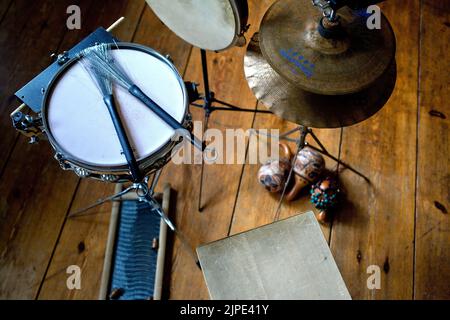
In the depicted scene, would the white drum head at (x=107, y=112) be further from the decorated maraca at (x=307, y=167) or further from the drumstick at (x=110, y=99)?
the decorated maraca at (x=307, y=167)

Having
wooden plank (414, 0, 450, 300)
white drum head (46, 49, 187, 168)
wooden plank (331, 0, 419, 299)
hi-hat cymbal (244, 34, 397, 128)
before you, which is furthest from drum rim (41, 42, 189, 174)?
wooden plank (414, 0, 450, 300)

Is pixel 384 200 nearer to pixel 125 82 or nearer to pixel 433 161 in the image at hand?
pixel 433 161

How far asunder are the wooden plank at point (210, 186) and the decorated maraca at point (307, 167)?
0.66 ft

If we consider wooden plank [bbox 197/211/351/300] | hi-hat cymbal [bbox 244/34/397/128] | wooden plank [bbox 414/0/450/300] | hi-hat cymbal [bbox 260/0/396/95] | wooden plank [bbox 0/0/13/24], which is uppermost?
wooden plank [bbox 0/0/13/24]

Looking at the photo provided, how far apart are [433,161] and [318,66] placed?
82cm

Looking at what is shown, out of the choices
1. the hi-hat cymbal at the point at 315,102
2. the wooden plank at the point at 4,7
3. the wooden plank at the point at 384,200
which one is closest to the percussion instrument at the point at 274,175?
the wooden plank at the point at 384,200

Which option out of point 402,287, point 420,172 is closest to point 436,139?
point 420,172

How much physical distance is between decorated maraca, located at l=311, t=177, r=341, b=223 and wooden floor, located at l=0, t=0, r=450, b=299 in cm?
6

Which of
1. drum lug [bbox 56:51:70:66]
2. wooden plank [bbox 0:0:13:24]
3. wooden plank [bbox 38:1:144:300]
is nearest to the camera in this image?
drum lug [bbox 56:51:70:66]

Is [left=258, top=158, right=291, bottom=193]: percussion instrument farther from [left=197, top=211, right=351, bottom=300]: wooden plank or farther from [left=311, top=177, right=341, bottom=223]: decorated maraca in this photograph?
[left=197, top=211, right=351, bottom=300]: wooden plank

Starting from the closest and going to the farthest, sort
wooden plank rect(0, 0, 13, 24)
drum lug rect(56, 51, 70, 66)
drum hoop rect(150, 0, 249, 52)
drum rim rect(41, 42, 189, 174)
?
drum hoop rect(150, 0, 249, 52) → drum rim rect(41, 42, 189, 174) → drum lug rect(56, 51, 70, 66) → wooden plank rect(0, 0, 13, 24)

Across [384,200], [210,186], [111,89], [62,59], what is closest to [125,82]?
[111,89]

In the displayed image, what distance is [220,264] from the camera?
33.1 inches

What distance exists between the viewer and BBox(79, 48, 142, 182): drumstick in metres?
0.84
